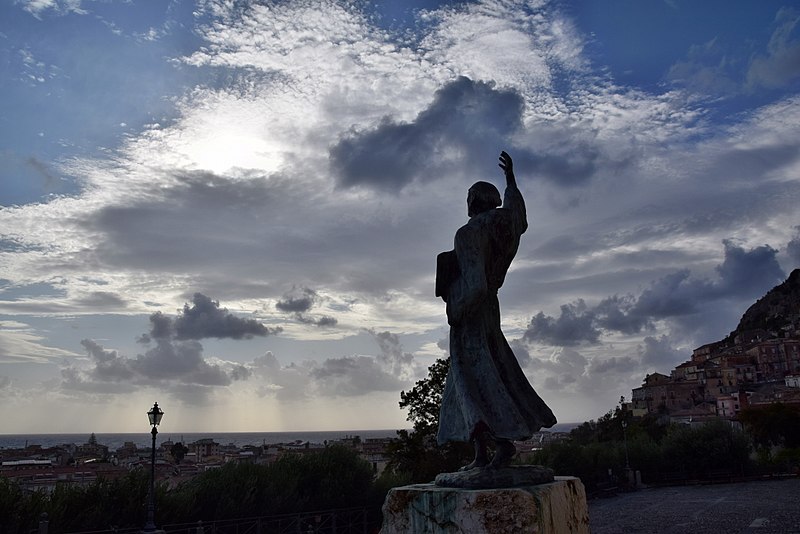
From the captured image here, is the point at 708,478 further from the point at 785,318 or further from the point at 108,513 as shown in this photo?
the point at 785,318

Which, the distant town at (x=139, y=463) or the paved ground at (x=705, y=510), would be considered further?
the distant town at (x=139, y=463)

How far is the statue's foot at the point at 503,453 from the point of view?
3613 millimetres

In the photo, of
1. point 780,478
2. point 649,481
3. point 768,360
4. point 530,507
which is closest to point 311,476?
point 530,507

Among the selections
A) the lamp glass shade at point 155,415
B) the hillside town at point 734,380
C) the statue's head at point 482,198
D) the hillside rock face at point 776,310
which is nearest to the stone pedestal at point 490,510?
the statue's head at point 482,198

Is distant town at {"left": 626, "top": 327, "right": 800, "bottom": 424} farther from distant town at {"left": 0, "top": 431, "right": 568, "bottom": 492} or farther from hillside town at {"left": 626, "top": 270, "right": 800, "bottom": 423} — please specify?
distant town at {"left": 0, "top": 431, "right": 568, "bottom": 492}

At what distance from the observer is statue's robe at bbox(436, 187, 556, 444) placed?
3.71 m

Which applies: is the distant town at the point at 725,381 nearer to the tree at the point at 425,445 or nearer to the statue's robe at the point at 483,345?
the tree at the point at 425,445

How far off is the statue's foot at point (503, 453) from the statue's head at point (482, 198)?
4.79 feet

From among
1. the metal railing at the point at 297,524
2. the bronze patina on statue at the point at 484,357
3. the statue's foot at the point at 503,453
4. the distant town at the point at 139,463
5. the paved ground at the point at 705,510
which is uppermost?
the bronze patina on statue at the point at 484,357

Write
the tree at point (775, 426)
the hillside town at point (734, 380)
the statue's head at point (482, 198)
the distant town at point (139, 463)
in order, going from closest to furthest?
1. the statue's head at point (482, 198)
2. the distant town at point (139, 463)
3. the tree at point (775, 426)
4. the hillside town at point (734, 380)

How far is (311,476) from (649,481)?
26.2 meters

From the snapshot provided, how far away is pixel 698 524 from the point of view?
833 inches

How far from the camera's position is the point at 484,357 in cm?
388

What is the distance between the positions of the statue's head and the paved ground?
18.6m
